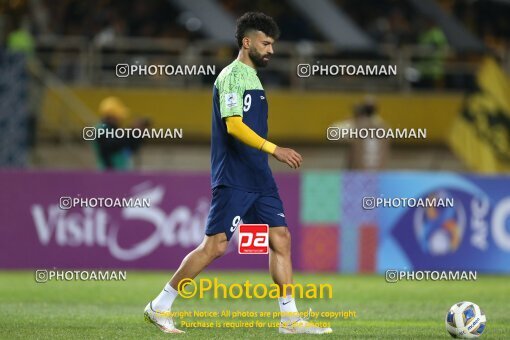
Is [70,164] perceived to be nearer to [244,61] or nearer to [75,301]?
[75,301]

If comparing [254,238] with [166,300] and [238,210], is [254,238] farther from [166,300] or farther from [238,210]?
[166,300]

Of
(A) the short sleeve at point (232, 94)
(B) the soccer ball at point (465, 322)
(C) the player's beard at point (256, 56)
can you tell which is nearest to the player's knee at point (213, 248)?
(A) the short sleeve at point (232, 94)

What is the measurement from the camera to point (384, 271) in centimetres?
1791

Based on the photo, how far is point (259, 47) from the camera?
10.2 meters

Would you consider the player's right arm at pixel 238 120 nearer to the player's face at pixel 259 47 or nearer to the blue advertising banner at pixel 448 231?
the player's face at pixel 259 47

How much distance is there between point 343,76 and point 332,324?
46.8ft

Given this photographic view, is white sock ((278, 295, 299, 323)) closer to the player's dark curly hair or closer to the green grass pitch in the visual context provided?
the green grass pitch

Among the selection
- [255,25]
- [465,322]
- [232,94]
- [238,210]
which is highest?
[255,25]

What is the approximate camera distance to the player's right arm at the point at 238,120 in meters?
9.84

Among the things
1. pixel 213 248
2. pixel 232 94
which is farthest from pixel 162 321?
pixel 232 94

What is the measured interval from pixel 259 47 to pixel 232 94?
0.46 metres

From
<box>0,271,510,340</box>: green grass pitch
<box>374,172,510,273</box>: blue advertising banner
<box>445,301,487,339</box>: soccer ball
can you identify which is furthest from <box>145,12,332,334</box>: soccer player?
<box>374,172,510,273</box>: blue advertising banner

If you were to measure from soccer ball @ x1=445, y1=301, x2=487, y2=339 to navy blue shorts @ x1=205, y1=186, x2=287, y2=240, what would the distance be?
148 centimetres

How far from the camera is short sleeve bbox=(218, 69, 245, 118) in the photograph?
32.7ft
